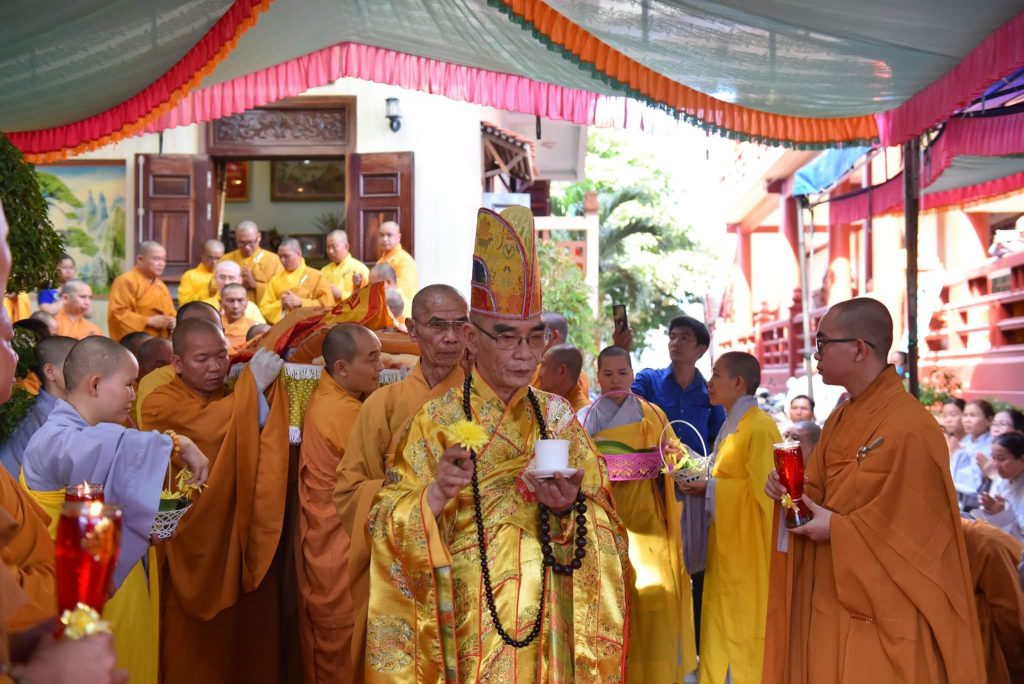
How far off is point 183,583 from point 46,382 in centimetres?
127

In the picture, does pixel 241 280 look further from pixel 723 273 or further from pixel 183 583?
pixel 723 273

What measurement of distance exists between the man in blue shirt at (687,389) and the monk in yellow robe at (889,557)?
227cm

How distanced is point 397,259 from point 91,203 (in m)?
4.49

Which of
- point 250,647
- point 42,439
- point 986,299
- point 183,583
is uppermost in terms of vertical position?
point 986,299

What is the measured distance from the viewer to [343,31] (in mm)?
6914

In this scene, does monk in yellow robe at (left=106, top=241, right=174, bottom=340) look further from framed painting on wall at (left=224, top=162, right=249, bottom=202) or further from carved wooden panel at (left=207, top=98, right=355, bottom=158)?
framed painting on wall at (left=224, top=162, right=249, bottom=202)

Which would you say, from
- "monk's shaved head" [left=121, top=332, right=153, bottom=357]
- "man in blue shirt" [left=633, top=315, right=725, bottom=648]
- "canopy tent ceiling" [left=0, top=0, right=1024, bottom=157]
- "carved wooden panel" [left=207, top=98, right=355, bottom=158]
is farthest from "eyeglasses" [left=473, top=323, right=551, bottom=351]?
"carved wooden panel" [left=207, top=98, right=355, bottom=158]

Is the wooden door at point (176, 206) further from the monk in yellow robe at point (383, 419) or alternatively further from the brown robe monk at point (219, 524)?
the monk in yellow robe at point (383, 419)

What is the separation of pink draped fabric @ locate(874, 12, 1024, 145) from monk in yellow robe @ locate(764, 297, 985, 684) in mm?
1807

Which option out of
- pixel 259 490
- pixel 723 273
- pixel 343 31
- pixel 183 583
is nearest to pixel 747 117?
pixel 343 31

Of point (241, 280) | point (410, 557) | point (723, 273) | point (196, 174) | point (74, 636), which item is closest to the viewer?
point (74, 636)

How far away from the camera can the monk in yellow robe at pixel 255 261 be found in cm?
1258

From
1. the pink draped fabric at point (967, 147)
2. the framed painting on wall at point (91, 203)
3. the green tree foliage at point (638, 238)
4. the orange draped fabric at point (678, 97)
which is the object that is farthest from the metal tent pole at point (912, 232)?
the green tree foliage at point (638, 238)

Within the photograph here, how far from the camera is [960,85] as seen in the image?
17.7ft
